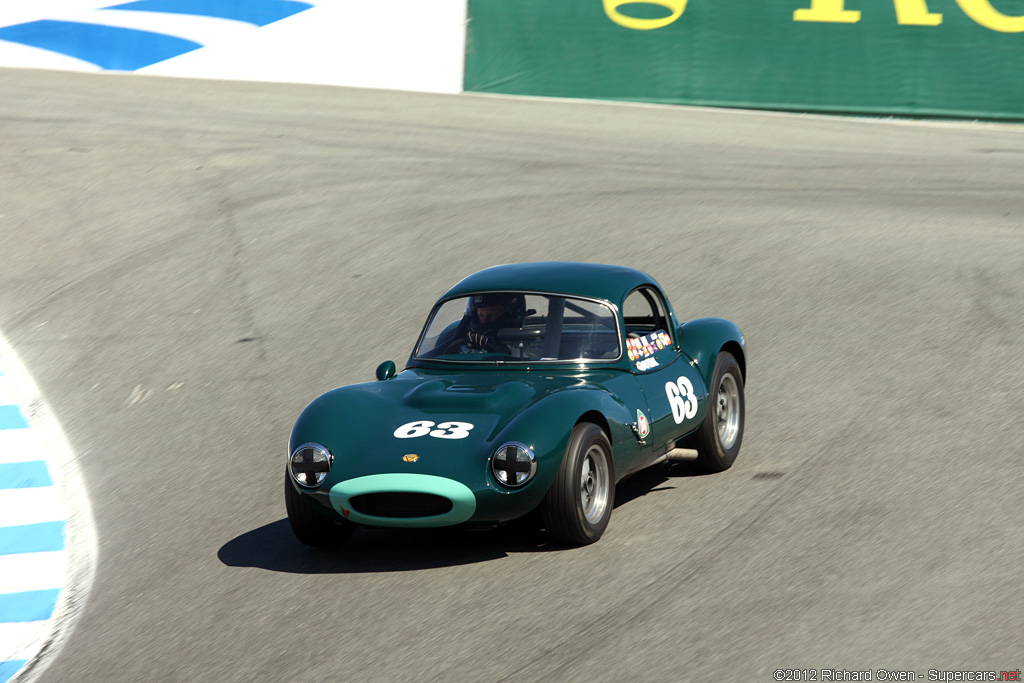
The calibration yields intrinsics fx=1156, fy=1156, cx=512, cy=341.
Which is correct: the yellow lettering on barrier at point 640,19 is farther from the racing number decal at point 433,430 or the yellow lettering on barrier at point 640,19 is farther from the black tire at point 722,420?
the racing number decal at point 433,430

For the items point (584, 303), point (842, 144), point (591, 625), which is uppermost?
point (584, 303)

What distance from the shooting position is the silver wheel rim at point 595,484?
589cm

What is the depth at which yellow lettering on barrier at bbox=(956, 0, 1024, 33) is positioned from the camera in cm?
1750

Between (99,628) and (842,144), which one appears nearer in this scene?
(99,628)

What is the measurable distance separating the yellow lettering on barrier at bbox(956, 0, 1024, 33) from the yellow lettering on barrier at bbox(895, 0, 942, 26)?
430 mm

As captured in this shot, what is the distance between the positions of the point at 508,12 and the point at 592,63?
1684 millimetres

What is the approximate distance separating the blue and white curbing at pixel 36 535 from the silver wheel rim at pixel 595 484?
8.36 feet

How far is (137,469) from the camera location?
7.57 meters

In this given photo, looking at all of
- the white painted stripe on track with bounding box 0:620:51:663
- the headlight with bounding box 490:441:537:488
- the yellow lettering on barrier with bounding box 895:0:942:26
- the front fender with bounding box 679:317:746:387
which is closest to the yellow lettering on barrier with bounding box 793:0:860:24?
the yellow lettering on barrier with bounding box 895:0:942:26

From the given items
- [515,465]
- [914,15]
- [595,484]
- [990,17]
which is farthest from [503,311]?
[990,17]

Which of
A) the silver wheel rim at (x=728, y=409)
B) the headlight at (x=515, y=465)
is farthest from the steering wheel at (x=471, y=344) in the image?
the silver wheel rim at (x=728, y=409)

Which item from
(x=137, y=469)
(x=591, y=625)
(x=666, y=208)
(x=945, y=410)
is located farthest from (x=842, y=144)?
(x=591, y=625)

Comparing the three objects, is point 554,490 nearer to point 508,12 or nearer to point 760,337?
point 760,337

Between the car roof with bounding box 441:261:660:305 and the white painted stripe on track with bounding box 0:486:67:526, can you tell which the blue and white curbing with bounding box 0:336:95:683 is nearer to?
the white painted stripe on track with bounding box 0:486:67:526
